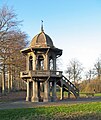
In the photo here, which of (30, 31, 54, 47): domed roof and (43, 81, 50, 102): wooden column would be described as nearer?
(43, 81, 50, 102): wooden column

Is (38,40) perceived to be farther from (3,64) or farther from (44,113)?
(44,113)

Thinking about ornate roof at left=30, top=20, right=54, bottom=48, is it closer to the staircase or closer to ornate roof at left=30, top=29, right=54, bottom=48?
ornate roof at left=30, top=29, right=54, bottom=48

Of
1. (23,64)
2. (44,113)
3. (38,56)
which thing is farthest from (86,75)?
(44,113)

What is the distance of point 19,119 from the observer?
1727 cm

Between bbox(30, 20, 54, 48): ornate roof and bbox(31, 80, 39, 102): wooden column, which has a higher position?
bbox(30, 20, 54, 48): ornate roof

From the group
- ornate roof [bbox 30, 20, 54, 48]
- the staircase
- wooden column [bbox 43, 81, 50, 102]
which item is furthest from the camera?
the staircase

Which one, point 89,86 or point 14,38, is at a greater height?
point 14,38

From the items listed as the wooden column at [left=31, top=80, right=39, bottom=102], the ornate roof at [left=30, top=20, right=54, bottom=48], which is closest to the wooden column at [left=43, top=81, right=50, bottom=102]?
the wooden column at [left=31, top=80, right=39, bottom=102]

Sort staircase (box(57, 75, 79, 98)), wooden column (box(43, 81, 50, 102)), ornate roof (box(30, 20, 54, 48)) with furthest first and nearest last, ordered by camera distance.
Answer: staircase (box(57, 75, 79, 98))
ornate roof (box(30, 20, 54, 48))
wooden column (box(43, 81, 50, 102))

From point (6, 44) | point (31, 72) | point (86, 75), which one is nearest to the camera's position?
point (31, 72)

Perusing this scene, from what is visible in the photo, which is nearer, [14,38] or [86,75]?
[14,38]

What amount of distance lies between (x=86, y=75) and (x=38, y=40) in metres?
59.8

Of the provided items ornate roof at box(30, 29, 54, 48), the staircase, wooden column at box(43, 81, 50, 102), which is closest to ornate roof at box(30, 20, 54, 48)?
ornate roof at box(30, 29, 54, 48)

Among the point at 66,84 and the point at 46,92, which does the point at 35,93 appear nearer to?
the point at 46,92
